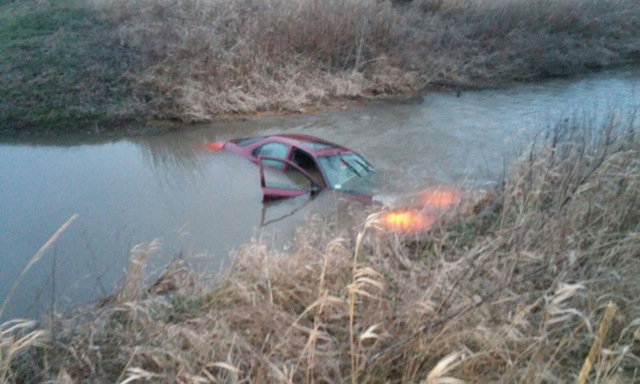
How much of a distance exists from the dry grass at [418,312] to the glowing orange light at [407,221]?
0.58 meters

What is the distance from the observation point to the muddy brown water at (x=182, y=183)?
26.9ft

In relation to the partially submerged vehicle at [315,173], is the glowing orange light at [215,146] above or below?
below

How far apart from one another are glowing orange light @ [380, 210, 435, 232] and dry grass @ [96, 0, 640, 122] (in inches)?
453

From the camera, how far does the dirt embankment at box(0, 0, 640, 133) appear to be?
17.1 m

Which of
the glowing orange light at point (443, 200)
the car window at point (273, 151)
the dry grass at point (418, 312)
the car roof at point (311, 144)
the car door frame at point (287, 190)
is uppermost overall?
the dry grass at point (418, 312)

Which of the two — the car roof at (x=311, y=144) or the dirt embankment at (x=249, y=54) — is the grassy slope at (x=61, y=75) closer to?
the dirt embankment at (x=249, y=54)

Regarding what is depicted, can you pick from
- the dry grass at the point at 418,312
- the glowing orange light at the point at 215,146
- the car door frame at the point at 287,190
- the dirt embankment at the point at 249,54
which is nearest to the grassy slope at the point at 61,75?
the dirt embankment at the point at 249,54

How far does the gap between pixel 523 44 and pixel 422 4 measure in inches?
195

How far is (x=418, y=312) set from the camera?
3.21 metres

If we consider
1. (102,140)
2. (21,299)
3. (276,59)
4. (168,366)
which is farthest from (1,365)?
(276,59)

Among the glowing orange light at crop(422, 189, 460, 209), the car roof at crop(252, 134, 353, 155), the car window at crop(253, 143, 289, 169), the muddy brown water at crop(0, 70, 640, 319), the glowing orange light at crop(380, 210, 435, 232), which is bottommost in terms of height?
the muddy brown water at crop(0, 70, 640, 319)

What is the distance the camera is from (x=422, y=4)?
27.0 meters

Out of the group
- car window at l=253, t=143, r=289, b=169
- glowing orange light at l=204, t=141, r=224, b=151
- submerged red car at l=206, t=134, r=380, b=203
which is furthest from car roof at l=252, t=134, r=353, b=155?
glowing orange light at l=204, t=141, r=224, b=151

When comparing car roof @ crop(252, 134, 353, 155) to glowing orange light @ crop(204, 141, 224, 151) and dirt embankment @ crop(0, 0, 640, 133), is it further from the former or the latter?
dirt embankment @ crop(0, 0, 640, 133)
